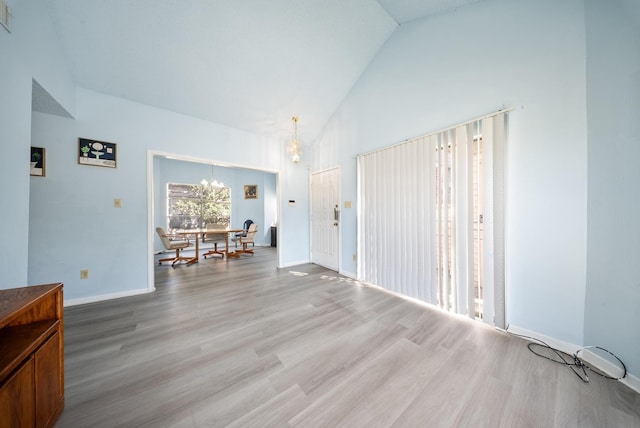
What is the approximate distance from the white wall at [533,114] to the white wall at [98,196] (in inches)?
147

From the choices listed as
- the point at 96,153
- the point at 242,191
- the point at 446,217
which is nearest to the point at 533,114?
the point at 446,217

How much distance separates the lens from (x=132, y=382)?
1.45 metres

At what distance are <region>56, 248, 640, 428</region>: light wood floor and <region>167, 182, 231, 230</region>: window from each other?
180 inches

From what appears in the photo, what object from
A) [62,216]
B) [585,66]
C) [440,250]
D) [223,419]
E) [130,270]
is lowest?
[223,419]

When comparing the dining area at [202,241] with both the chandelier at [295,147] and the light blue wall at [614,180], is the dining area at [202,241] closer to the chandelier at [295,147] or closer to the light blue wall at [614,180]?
the chandelier at [295,147]

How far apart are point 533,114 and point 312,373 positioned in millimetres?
2852

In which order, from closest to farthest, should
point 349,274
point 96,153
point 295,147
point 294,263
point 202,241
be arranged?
point 96,153
point 295,147
point 349,274
point 294,263
point 202,241

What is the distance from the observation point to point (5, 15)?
1.49 metres

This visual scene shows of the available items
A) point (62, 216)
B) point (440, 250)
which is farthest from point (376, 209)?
point (62, 216)

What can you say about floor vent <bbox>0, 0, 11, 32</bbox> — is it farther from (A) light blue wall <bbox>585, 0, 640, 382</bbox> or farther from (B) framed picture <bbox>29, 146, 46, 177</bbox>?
(A) light blue wall <bbox>585, 0, 640, 382</bbox>

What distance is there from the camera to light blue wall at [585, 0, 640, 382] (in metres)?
1.44

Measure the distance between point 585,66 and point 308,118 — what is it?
3.33m

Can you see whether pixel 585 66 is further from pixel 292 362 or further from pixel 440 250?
pixel 292 362

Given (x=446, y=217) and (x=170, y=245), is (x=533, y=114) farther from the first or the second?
(x=170, y=245)
